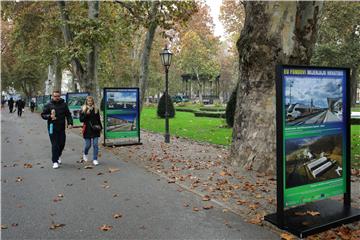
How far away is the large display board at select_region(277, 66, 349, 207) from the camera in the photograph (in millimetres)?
4949

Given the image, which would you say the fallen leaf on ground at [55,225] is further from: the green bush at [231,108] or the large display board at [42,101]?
the large display board at [42,101]

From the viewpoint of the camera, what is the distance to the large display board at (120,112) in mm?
13898

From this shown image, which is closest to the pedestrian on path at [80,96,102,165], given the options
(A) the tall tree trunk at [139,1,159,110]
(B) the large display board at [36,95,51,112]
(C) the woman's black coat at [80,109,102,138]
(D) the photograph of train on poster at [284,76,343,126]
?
(C) the woman's black coat at [80,109,102,138]

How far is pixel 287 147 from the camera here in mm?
4969

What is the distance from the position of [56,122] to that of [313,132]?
677cm

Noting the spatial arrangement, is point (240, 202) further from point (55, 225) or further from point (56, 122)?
point (56, 122)

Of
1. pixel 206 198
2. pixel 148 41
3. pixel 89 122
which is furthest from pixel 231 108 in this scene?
pixel 206 198

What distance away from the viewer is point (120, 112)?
46.3 ft

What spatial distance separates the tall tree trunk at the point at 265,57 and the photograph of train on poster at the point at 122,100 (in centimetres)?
579

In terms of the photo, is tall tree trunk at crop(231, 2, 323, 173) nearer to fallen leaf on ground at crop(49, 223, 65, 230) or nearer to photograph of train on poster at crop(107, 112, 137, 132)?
fallen leaf on ground at crop(49, 223, 65, 230)

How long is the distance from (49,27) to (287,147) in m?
27.0

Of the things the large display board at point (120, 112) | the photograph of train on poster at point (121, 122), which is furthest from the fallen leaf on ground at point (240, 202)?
the photograph of train on poster at point (121, 122)

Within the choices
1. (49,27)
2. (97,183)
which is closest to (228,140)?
(97,183)

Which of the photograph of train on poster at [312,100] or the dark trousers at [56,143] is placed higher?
the photograph of train on poster at [312,100]
